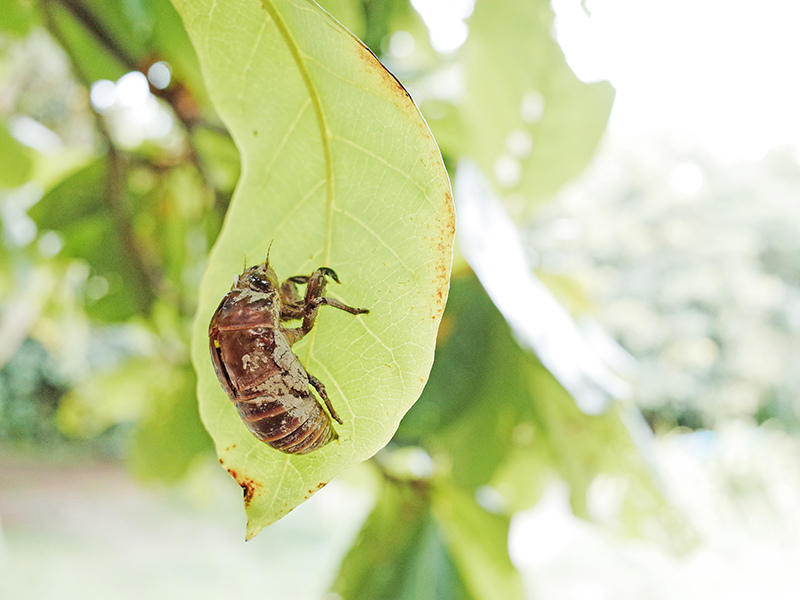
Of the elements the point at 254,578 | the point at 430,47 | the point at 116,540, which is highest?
the point at 430,47

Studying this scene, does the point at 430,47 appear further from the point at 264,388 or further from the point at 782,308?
the point at 782,308

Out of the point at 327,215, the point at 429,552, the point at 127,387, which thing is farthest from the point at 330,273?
the point at 127,387

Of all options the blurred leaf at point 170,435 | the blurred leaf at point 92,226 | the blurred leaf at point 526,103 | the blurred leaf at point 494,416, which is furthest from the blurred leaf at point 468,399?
the blurred leaf at point 92,226

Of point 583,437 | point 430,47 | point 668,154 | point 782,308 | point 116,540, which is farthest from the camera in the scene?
point 668,154

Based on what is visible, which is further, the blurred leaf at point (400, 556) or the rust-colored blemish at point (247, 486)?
the blurred leaf at point (400, 556)

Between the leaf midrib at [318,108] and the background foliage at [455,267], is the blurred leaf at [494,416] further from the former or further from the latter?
the leaf midrib at [318,108]

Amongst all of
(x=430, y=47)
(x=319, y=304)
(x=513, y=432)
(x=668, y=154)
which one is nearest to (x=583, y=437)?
(x=513, y=432)

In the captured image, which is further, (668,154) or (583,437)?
(668,154)

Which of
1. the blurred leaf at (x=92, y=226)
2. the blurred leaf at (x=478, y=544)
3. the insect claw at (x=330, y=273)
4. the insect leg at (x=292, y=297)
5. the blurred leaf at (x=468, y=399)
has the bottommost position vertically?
the blurred leaf at (x=92, y=226)
